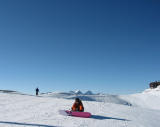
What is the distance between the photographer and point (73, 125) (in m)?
10.9

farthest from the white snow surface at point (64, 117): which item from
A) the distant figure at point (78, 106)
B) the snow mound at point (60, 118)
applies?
the distant figure at point (78, 106)

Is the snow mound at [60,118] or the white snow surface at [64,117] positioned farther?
the white snow surface at [64,117]

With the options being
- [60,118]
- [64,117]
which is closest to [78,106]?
[64,117]

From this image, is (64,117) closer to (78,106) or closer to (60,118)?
(60,118)

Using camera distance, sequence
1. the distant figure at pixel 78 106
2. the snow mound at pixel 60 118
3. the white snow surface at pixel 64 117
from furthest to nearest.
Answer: the distant figure at pixel 78 106 → the white snow surface at pixel 64 117 → the snow mound at pixel 60 118

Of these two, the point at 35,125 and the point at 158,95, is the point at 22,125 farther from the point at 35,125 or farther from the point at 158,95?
the point at 158,95

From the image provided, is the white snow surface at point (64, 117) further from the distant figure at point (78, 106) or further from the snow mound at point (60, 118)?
the distant figure at point (78, 106)

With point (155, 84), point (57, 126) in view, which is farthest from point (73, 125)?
point (155, 84)

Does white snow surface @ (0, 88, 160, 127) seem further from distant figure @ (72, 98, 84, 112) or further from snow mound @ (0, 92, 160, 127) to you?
distant figure @ (72, 98, 84, 112)

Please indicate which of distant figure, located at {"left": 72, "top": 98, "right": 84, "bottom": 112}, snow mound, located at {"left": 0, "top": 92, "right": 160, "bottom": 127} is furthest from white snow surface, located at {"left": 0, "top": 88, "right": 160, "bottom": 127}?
distant figure, located at {"left": 72, "top": 98, "right": 84, "bottom": 112}

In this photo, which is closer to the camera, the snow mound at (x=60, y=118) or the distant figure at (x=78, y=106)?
the snow mound at (x=60, y=118)

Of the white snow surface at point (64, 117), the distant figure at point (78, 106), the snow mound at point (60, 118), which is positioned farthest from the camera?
the distant figure at point (78, 106)

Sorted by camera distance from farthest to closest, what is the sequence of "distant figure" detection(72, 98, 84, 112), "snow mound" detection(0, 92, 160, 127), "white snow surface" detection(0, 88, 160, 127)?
"distant figure" detection(72, 98, 84, 112), "white snow surface" detection(0, 88, 160, 127), "snow mound" detection(0, 92, 160, 127)

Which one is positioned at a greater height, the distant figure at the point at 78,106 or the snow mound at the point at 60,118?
the distant figure at the point at 78,106
